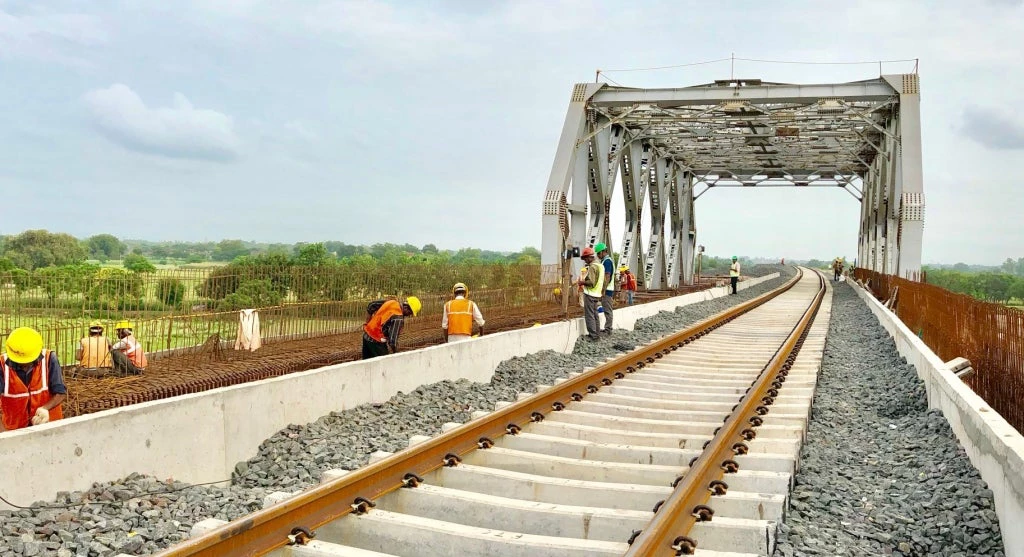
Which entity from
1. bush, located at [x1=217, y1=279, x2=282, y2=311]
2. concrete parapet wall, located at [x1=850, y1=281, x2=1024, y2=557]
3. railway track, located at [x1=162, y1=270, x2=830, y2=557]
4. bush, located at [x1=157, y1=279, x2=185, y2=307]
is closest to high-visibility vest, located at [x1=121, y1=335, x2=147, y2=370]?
bush, located at [x1=157, y1=279, x2=185, y2=307]

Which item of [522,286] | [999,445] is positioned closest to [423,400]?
[999,445]

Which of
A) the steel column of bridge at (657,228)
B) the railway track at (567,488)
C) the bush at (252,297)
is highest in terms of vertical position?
the steel column of bridge at (657,228)

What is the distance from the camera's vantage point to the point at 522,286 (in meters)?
21.0

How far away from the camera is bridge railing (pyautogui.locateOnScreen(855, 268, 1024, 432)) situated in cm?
834

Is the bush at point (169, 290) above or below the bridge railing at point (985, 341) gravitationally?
above

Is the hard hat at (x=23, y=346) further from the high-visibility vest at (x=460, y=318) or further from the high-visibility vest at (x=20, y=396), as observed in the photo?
the high-visibility vest at (x=460, y=318)

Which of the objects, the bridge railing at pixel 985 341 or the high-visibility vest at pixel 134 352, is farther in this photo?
the high-visibility vest at pixel 134 352

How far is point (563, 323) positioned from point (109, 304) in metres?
6.67

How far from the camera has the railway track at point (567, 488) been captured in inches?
170

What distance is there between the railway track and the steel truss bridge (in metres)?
10.7

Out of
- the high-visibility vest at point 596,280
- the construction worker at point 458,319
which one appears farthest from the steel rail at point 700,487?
the high-visibility vest at point 596,280

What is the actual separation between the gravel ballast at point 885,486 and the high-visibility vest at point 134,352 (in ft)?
25.8

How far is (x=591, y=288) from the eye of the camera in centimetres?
1410

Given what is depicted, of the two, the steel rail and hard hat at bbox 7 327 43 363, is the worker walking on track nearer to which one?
the steel rail
